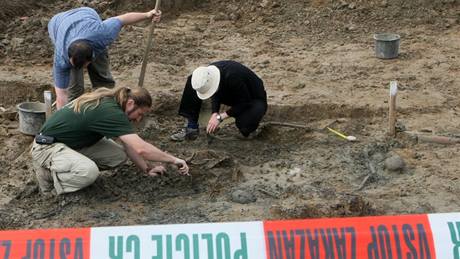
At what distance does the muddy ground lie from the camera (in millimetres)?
5621

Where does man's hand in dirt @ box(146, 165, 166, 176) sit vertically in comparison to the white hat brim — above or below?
below

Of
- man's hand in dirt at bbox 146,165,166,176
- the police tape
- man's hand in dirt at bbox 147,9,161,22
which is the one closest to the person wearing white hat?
man's hand in dirt at bbox 147,9,161,22

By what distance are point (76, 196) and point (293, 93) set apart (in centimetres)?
341

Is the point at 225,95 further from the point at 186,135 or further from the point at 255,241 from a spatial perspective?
the point at 255,241

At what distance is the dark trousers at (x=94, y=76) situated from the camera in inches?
269

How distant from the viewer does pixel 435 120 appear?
736 centimetres

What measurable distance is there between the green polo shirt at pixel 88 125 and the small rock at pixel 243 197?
3.64ft

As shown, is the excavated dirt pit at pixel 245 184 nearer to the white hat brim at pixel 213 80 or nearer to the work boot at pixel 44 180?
the work boot at pixel 44 180

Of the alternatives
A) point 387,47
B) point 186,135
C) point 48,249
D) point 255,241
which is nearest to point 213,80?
point 186,135

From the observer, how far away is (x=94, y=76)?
7.34 meters

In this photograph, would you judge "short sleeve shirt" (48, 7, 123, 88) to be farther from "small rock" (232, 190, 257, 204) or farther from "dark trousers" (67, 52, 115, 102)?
"small rock" (232, 190, 257, 204)

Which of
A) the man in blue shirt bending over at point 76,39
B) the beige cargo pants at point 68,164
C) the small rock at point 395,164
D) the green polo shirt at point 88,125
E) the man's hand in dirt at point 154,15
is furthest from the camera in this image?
the man's hand in dirt at point 154,15

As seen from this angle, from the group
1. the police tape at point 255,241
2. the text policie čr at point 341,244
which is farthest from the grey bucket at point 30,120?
the text policie čr at point 341,244

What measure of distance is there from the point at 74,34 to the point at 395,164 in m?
3.14
